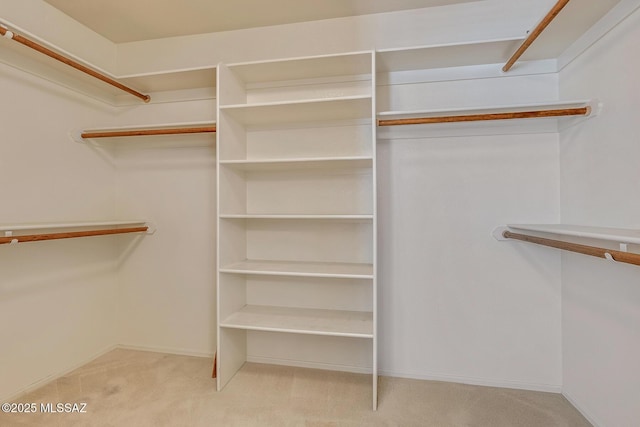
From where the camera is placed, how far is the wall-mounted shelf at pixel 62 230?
5.39 ft

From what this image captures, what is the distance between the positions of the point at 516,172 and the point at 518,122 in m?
0.31

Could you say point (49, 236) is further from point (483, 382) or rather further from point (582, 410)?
point (582, 410)

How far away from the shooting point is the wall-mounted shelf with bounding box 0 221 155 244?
1643mm

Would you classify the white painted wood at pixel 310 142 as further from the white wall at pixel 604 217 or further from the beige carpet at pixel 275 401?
the beige carpet at pixel 275 401

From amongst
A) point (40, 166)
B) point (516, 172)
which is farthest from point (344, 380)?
point (40, 166)

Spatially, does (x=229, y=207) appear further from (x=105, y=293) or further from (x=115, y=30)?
(x=115, y=30)

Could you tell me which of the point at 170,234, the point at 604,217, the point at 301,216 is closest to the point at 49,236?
the point at 170,234

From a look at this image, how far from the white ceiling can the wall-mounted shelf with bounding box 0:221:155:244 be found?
1411mm

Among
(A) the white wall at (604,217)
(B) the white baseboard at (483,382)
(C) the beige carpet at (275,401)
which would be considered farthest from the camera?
(B) the white baseboard at (483,382)

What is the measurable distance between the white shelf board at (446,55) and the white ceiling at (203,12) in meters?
0.41

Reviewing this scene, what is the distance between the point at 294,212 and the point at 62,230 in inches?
60.0

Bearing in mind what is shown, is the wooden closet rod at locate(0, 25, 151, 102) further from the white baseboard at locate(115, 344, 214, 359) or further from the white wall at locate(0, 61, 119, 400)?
the white baseboard at locate(115, 344, 214, 359)

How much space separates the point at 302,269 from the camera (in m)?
2.02

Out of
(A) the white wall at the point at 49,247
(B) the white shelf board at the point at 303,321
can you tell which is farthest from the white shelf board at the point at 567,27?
(A) the white wall at the point at 49,247
